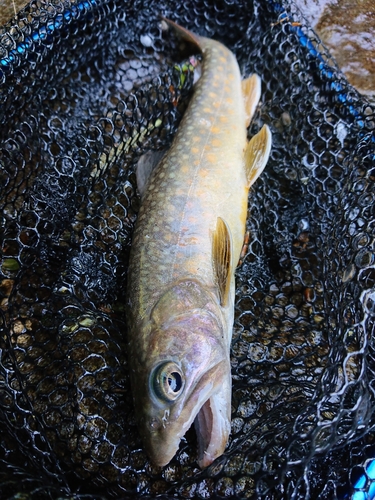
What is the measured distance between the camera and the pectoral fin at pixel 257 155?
295 cm

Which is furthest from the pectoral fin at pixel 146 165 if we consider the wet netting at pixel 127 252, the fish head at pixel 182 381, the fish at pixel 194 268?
the fish head at pixel 182 381

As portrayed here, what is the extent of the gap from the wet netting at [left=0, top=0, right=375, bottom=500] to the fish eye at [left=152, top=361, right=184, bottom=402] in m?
0.40

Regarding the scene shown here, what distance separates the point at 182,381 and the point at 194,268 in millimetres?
654

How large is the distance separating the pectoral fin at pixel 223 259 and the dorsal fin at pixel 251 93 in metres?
1.20

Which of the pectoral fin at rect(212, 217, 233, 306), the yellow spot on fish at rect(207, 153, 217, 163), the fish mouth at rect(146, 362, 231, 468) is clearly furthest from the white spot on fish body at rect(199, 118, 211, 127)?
the fish mouth at rect(146, 362, 231, 468)

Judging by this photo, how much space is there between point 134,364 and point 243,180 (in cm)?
144

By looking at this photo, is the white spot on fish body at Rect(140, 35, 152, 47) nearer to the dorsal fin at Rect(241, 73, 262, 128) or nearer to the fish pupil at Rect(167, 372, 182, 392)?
the dorsal fin at Rect(241, 73, 262, 128)

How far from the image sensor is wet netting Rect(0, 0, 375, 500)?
2.04m

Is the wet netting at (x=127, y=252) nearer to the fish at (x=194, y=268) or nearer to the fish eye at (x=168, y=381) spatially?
the fish at (x=194, y=268)

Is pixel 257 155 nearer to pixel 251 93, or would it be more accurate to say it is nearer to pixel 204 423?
pixel 251 93

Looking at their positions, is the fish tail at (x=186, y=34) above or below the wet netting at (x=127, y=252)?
above

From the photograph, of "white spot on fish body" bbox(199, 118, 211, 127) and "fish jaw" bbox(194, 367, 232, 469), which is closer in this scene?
"fish jaw" bbox(194, 367, 232, 469)

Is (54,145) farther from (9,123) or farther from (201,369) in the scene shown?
(201,369)

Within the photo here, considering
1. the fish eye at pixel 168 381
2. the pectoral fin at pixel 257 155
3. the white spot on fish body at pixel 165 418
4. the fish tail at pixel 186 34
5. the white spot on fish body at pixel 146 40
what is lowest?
the white spot on fish body at pixel 165 418
